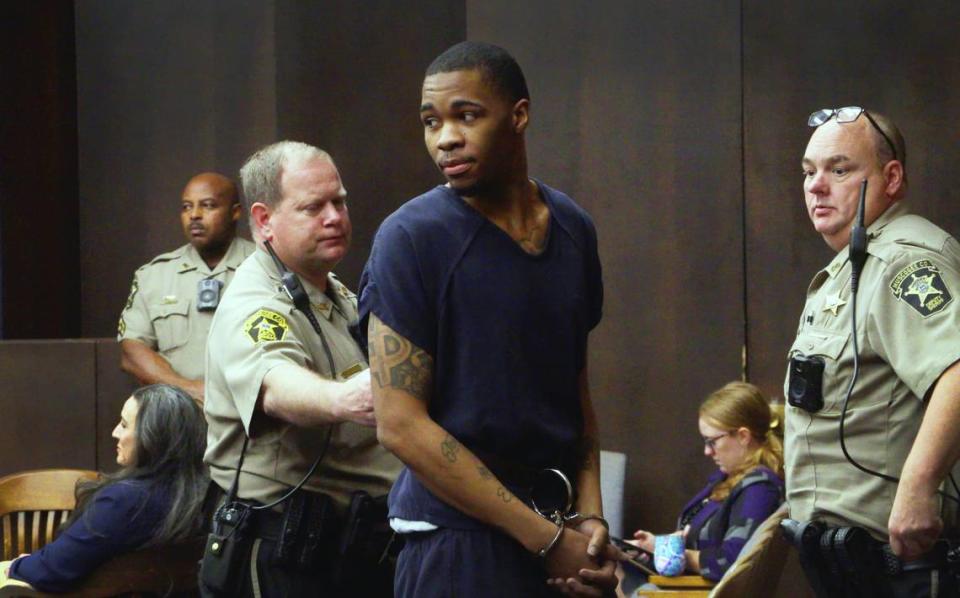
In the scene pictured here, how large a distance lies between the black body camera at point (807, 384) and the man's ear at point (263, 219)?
3.84 feet

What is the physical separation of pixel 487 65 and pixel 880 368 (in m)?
1.17

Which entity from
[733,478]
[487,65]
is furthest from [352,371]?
[733,478]

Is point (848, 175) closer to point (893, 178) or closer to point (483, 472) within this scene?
point (893, 178)

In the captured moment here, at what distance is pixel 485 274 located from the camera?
6.93 ft

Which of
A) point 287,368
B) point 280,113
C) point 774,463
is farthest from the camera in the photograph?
point 280,113

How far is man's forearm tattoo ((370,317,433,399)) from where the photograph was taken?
207cm

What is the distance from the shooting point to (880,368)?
2.81 m

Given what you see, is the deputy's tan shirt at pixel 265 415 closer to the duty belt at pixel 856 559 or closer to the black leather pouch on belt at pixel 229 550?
the black leather pouch on belt at pixel 229 550

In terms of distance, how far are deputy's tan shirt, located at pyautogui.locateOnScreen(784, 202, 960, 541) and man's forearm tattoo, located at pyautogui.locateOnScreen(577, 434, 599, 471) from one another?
0.75 m

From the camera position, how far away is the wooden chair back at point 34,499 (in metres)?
4.45

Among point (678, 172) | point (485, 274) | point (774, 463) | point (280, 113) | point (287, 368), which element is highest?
point (280, 113)

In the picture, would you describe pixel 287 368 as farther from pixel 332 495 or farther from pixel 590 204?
pixel 590 204

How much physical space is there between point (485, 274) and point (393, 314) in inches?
6.1

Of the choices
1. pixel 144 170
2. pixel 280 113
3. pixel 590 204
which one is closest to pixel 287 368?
pixel 590 204
